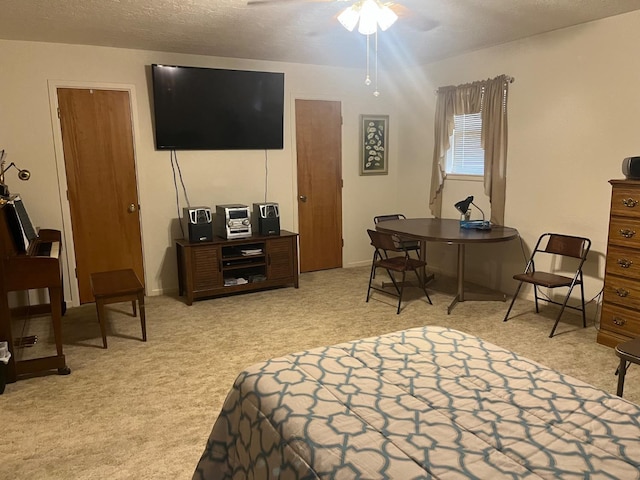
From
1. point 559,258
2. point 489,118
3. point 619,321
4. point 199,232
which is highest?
point 489,118

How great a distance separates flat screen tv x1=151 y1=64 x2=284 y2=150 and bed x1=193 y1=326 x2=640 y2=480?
3570 mm

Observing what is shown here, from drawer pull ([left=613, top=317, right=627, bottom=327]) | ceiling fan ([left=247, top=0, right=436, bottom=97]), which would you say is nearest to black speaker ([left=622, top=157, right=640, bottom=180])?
drawer pull ([left=613, top=317, right=627, bottom=327])

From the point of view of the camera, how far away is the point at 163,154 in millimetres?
4887

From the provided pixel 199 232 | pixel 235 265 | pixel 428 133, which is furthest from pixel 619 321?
pixel 199 232

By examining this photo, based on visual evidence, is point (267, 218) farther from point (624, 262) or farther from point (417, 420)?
point (417, 420)

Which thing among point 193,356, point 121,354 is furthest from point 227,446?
point 121,354

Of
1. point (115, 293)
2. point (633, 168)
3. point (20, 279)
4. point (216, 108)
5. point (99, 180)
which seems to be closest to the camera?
point (20, 279)

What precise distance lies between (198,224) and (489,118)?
3.05 metres

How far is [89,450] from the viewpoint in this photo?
2.37 m

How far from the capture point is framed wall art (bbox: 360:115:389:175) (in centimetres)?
595

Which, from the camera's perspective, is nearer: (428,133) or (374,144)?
(428,133)

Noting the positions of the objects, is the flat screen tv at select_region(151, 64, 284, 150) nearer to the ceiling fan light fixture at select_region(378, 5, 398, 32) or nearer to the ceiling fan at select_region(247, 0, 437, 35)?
the ceiling fan at select_region(247, 0, 437, 35)

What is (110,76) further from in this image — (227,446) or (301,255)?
(227,446)

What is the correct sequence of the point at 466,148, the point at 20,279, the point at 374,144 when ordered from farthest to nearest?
the point at 374,144
the point at 466,148
the point at 20,279
